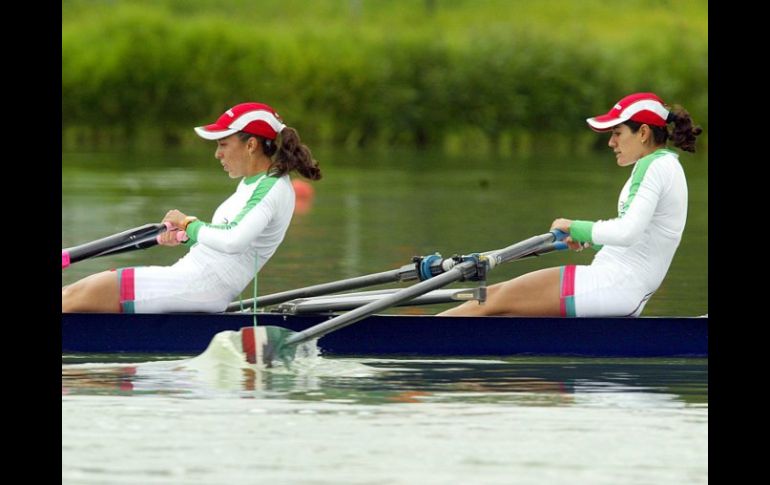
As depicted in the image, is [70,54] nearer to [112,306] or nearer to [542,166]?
[542,166]

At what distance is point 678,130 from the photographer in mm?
9648

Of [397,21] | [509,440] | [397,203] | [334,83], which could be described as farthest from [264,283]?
[397,21]

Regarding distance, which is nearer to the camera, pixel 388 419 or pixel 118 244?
pixel 388 419

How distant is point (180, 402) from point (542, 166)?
27492 mm

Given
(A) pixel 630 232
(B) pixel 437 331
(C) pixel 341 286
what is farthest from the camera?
(C) pixel 341 286

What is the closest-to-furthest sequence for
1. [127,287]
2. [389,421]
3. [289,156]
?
[389,421] → [289,156] → [127,287]

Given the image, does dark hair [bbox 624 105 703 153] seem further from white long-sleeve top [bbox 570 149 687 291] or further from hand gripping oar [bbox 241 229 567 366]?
hand gripping oar [bbox 241 229 567 366]

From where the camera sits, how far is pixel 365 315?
9781 mm

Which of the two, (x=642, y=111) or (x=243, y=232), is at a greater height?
(x=642, y=111)

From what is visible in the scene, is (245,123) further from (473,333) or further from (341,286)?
(473,333)

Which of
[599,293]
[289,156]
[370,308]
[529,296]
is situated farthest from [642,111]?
[289,156]

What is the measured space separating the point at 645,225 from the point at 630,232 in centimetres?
9

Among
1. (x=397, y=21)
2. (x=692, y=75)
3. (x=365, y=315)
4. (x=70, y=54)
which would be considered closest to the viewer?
(x=365, y=315)

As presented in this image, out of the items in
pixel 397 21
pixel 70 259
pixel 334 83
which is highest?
pixel 397 21
